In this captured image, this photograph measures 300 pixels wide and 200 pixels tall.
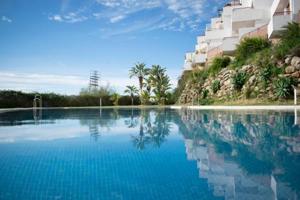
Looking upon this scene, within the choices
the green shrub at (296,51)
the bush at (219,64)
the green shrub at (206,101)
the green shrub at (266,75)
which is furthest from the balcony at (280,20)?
the green shrub at (206,101)

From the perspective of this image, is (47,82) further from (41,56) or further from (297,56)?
(297,56)

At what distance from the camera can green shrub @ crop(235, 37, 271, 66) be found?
73.1 feet

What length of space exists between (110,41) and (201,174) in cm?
2611

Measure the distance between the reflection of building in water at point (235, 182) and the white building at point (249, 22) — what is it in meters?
17.6

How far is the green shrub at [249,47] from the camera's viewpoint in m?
22.3

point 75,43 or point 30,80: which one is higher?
point 75,43

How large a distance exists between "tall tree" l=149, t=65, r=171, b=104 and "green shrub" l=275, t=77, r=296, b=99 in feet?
78.4

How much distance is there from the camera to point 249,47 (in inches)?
899

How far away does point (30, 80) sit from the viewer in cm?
3634

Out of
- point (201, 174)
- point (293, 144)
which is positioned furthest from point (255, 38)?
point (201, 174)

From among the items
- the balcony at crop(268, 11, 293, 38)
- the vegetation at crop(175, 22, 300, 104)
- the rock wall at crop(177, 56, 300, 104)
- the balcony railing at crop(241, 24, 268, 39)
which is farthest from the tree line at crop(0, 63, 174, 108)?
the balcony at crop(268, 11, 293, 38)

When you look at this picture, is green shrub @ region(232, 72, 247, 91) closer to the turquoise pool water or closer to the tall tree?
the turquoise pool water

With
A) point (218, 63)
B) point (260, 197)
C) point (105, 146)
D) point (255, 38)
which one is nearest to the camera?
point (260, 197)

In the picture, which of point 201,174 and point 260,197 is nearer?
point 260,197
